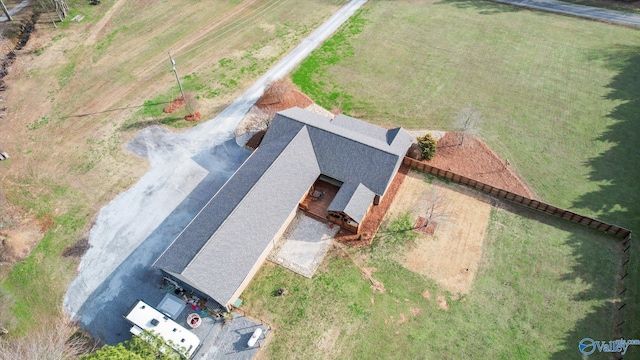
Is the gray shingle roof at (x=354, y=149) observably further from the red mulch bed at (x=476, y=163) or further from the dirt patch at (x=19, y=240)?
the dirt patch at (x=19, y=240)

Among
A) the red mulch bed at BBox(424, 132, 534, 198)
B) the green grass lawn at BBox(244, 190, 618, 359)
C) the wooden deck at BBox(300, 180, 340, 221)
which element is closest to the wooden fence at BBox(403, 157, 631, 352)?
the green grass lawn at BBox(244, 190, 618, 359)

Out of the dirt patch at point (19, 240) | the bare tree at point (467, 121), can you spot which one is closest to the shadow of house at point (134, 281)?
the dirt patch at point (19, 240)

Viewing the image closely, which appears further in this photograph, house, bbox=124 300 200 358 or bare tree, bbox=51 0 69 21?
bare tree, bbox=51 0 69 21

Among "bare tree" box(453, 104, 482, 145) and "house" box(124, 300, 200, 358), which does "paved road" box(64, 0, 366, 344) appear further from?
"bare tree" box(453, 104, 482, 145)

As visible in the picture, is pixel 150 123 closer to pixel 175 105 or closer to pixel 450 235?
pixel 175 105

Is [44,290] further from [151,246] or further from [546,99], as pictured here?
[546,99]

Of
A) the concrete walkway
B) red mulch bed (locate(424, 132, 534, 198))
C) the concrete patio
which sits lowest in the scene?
the concrete patio

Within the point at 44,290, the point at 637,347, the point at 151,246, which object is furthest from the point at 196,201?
the point at 637,347
